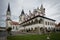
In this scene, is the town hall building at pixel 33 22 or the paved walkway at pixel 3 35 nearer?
the town hall building at pixel 33 22

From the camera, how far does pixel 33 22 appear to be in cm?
191

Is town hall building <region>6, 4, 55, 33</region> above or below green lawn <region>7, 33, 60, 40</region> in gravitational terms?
above

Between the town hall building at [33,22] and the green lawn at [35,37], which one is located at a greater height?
the town hall building at [33,22]

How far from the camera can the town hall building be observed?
1.84m

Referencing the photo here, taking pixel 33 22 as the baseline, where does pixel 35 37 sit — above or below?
below

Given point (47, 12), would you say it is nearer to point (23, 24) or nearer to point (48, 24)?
point (48, 24)

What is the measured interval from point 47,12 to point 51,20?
0.55 ft

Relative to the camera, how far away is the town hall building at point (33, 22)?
184 centimetres

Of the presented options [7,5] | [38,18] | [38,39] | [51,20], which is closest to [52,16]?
[51,20]

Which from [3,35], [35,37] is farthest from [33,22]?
[3,35]

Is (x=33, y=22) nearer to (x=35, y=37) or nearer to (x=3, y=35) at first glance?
(x=35, y=37)

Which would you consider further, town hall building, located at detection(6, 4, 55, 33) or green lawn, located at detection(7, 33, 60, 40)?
green lawn, located at detection(7, 33, 60, 40)

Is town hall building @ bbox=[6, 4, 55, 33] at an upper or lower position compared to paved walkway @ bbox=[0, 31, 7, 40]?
upper

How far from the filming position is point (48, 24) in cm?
183
